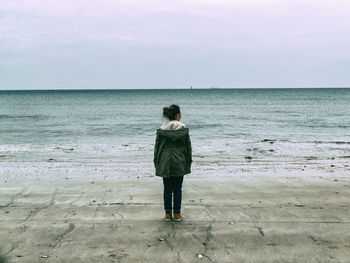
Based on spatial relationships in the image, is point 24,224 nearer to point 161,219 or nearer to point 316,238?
point 161,219

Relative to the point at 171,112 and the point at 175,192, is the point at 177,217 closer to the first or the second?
the point at 175,192

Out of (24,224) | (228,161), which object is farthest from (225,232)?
(228,161)

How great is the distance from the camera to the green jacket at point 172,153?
19.2 ft

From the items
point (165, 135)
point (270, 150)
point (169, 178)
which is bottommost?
point (270, 150)

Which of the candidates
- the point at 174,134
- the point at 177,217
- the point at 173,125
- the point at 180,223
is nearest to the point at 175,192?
the point at 177,217

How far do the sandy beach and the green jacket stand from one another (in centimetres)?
77

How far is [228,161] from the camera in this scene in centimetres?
1385

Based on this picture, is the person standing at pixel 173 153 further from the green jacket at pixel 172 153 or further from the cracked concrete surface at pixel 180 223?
the cracked concrete surface at pixel 180 223

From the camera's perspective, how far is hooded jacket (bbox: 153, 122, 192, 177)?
5840 millimetres

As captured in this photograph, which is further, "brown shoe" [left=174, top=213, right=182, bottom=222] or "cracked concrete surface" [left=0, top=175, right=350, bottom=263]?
"brown shoe" [left=174, top=213, right=182, bottom=222]

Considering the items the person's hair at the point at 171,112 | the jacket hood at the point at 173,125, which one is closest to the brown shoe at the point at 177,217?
the jacket hood at the point at 173,125

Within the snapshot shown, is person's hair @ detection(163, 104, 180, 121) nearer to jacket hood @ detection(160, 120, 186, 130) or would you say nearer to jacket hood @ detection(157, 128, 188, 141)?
jacket hood @ detection(160, 120, 186, 130)

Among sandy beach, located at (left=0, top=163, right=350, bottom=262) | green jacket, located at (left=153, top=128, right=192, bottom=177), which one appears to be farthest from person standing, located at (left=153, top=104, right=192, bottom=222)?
sandy beach, located at (left=0, top=163, right=350, bottom=262)

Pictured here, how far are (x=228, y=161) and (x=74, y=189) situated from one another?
6846mm
